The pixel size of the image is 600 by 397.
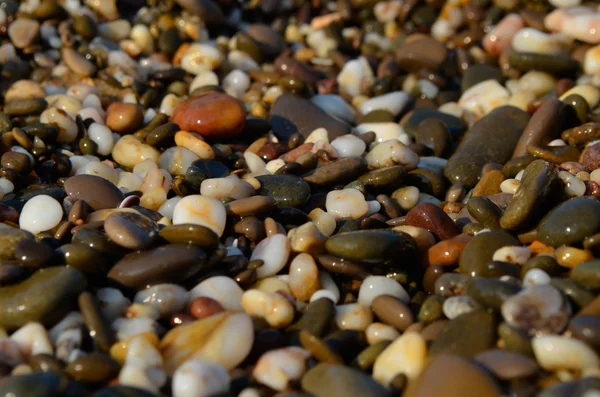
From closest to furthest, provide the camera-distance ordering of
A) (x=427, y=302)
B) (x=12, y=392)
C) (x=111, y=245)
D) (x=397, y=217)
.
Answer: (x=12, y=392) → (x=427, y=302) → (x=111, y=245) → (x=397, y=217)

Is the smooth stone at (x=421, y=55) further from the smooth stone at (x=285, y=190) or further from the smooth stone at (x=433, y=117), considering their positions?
the smooth stone at (x=285, y=190)

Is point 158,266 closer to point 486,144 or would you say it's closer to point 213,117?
point 213,117

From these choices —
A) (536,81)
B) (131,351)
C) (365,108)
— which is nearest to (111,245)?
(131,351)

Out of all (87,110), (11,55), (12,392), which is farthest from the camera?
(11,55)

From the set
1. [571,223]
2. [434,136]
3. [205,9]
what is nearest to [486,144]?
[434,136]

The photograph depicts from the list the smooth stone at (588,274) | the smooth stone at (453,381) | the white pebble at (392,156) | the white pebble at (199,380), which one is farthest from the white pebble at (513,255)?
the white pebble at (199,380)

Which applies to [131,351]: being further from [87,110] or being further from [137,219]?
[87,110]
